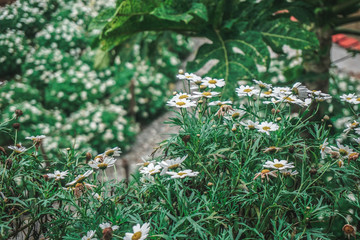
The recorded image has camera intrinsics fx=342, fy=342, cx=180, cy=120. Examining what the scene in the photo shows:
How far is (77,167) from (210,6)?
1091mm

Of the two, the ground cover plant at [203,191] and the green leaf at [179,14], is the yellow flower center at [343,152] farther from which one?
the green leaf at [179,14]

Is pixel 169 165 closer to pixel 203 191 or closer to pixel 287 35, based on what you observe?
pixel 203 191

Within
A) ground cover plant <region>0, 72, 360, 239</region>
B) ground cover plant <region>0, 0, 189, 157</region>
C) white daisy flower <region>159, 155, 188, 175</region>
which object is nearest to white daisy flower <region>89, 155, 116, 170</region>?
ground cover plant <region>0, 72, 360, 239</region>

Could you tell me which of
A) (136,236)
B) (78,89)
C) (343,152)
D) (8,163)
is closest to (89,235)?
(136,236)

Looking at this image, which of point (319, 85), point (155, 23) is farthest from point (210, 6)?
point (319, 85)

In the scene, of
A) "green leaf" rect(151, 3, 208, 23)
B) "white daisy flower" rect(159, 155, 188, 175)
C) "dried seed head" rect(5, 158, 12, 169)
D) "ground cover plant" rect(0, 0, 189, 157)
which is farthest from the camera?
"ground cover plant" rect(0, 0, 189, 157)

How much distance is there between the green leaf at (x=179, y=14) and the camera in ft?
4.53

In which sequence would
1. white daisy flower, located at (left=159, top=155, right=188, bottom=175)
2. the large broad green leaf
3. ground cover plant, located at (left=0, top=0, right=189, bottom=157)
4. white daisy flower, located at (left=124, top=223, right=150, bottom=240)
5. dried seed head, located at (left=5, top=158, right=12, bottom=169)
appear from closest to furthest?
white daisy flower, located at (left=124, top=223, right=150, bottom=240) → white daisy flower, located at (left=159, top=155, right=188, bottom=175) → dried seed head, located at (left=5, top=158, right=12, bottom=169) → the large broad green leaf → ground cover plant, located at (left=0, top=0, right=189, bottom=157)

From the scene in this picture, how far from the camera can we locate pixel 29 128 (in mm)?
2787

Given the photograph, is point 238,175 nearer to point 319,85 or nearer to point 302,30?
point 302,30

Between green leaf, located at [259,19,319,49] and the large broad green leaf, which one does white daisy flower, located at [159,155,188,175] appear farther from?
green leaf, located at [259,19,319,49]

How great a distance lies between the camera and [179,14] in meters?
1.47

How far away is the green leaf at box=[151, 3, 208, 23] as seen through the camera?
138cm

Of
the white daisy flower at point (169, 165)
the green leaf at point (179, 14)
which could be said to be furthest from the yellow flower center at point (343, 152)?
the green leaf at point (179, 14)
